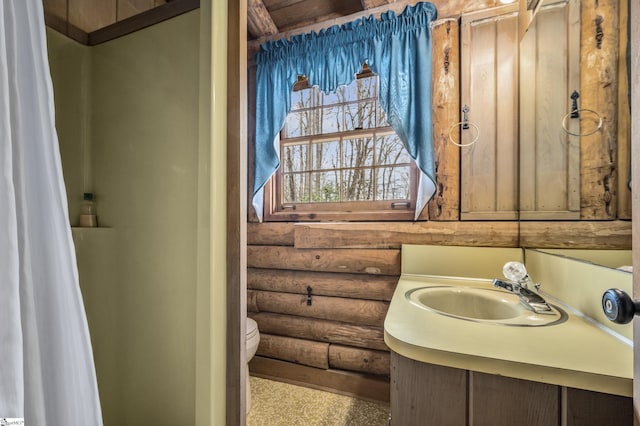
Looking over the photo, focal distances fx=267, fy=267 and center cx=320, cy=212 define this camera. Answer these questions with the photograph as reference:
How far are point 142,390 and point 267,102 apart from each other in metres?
1.74

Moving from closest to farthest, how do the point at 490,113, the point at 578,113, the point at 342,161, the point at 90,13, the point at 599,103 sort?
the point at 599,103 < the point at 578,113 < the point at 90,13 < the point at 490,113 < the point at 342,161

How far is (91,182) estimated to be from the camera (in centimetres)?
111

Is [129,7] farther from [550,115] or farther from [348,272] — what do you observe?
[550,115]

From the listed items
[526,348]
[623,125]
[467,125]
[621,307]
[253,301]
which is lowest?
[253,301]

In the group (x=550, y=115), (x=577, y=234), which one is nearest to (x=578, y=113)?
(x=550, y=115)

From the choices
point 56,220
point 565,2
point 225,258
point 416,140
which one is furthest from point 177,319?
point 565,2

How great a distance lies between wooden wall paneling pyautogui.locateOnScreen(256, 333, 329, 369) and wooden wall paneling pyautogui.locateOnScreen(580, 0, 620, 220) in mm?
1530

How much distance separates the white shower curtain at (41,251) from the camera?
0.50 meters

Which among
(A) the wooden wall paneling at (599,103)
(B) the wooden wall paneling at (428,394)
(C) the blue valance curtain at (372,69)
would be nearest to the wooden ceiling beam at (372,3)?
(C) the blue valance curtain at (372,69)

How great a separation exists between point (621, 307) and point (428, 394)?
1.50ft

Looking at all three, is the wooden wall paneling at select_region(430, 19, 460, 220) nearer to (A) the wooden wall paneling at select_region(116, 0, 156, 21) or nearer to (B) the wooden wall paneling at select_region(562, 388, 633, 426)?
(B) the wooden wall paneling at select_region(562, 388, 633, 426)

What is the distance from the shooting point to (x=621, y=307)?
44 cm

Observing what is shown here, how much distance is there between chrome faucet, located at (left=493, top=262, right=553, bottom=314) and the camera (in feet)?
3.06

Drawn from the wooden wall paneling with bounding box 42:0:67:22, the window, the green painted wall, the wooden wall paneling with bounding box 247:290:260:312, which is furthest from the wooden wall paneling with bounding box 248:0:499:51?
the wooden wall paneling with bounding box 247:290:260:312
